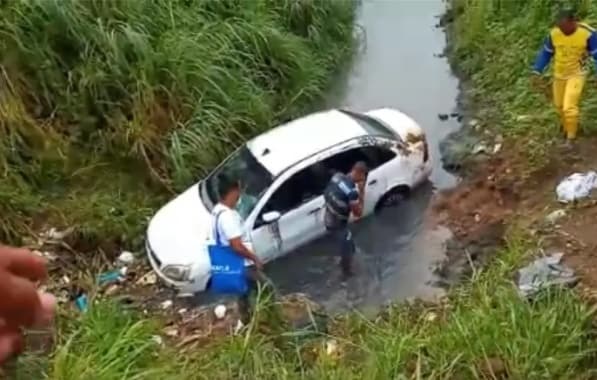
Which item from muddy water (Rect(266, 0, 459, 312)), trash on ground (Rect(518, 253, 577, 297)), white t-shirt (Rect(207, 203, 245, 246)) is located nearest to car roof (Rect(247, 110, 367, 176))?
muddy water (Rect(266, 0, 459, 312))

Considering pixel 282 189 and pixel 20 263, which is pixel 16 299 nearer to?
pixel 20 263

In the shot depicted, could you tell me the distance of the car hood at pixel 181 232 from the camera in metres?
8.70

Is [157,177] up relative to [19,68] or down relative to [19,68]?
down

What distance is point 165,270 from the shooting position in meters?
8.74

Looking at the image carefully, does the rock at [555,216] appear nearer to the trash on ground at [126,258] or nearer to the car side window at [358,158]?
the car side window at [358,158]

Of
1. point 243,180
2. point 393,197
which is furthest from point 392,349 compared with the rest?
point 393,197

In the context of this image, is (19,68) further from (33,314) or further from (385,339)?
(33,314)

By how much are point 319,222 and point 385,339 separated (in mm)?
3079

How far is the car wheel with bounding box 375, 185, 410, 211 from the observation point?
9977 millimetres

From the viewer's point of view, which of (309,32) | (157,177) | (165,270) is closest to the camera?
(165,270)

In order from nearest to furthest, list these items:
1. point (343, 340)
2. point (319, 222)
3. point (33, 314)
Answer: point (33, 314), point (343, 340), point (319, 222)

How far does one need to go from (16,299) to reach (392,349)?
15.1ft

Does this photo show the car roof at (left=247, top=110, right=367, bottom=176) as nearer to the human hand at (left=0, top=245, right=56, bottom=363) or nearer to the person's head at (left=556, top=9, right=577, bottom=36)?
the person's head at (left=556, top=9, right=577, bottom=36)

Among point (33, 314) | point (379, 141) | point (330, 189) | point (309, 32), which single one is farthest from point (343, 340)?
point (309, 32)
